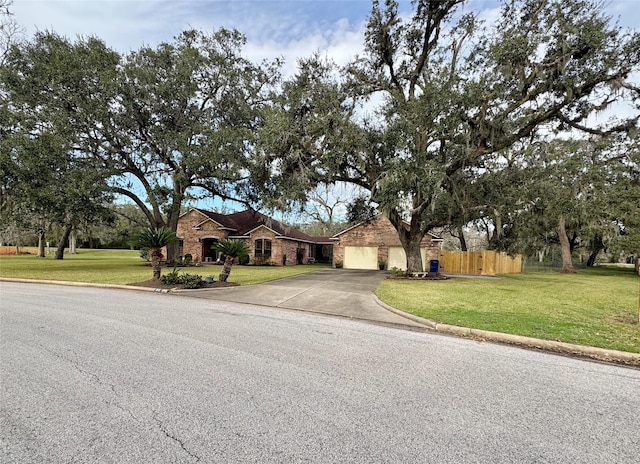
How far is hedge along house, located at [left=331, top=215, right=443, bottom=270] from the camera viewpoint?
24.6 m

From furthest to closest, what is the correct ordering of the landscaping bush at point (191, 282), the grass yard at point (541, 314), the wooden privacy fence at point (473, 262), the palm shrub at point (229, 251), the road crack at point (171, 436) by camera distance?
the wooden privacy fence at point (473, 262)
the palm shrub at point (229, 251)
the landscaping bush at point (191, 282)
the grass yard at point (541, 314)
the road crack at point (171, 436)

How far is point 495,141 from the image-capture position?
44.3 feet

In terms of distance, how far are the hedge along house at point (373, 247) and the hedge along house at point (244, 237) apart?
4276 millimetres

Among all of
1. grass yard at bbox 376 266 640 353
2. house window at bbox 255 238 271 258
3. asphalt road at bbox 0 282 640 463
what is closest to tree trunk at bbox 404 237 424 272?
grass yard at bbox 376 266 640 353

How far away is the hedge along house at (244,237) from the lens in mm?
26219

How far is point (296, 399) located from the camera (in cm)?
310

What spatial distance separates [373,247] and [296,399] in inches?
895

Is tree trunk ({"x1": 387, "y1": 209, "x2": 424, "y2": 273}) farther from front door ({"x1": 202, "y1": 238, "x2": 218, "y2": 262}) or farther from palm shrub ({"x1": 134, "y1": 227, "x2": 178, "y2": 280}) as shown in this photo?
front door ({"x1": 202, "y1": 238, "x2": 218, "y2": 262})

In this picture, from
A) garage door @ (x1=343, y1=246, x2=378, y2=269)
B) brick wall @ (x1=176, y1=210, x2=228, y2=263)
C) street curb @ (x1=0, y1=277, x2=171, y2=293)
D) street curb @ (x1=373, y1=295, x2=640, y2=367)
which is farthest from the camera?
brick wall @ (x1=176, y1=210, x2=228, y2=263)

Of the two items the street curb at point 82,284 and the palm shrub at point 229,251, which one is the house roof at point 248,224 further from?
the street curb at point 82,284

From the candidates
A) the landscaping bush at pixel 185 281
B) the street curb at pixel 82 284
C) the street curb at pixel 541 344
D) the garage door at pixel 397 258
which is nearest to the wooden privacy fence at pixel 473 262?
the garage door at pixel 397 258

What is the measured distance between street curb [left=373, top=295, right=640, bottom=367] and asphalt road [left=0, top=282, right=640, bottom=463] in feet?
1.50

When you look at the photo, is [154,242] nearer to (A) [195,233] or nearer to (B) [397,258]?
(A) [195,233]

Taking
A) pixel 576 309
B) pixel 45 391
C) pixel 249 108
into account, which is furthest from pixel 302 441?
pixel 249 108
